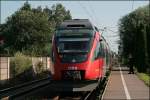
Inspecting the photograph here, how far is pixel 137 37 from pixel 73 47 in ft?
127

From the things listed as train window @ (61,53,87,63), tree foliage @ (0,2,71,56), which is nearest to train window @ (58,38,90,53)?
train window @ (61,53,87,63)

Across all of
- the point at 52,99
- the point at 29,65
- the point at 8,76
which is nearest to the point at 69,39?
the point at 52,99

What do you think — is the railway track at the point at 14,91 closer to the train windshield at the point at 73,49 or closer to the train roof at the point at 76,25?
the train windshield at the point at 73,49

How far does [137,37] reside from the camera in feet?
195

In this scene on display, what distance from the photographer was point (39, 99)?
2136 centimetres

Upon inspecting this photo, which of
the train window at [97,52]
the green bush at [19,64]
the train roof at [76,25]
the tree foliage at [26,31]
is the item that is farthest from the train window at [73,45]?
the tree foliage at [26,31]

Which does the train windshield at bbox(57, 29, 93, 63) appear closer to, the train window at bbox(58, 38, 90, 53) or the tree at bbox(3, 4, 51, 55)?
the train window at bbox(58, 38, 90, 53)

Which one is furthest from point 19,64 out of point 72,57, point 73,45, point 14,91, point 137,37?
point 137,37

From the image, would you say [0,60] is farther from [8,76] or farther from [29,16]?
[29,16]

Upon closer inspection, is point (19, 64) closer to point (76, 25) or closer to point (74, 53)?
point (76, 25)

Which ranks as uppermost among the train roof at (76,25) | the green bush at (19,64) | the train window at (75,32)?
the train roof at (76,25)

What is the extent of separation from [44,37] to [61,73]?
78.2m

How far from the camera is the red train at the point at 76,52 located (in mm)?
20734

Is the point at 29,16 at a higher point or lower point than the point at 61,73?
higher
